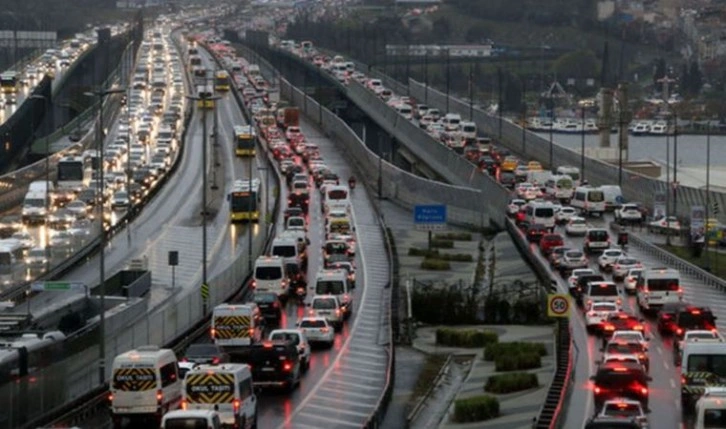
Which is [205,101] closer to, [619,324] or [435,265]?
[435,265]

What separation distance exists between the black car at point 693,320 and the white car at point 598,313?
2438 millimetres

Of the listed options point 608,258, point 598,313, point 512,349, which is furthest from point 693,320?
point 608,258

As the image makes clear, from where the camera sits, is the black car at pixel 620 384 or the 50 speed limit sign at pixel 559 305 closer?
the black car at pixel 620 384

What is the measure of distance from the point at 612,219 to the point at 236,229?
1485cm

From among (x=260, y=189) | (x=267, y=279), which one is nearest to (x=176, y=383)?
(x=267, y=279)

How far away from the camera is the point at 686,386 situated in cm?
3706

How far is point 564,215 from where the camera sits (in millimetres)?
79625

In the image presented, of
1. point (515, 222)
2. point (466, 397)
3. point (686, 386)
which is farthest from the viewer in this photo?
point (515, 222)

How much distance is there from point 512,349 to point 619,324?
3163 millimetres

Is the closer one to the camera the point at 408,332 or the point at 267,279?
the point at 408,332

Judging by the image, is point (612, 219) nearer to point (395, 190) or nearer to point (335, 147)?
point (395, 190)

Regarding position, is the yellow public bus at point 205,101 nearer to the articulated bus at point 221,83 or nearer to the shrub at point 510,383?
the articulated bus at point 221,83

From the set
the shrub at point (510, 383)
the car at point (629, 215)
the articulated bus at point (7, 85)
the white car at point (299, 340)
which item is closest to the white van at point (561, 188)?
the car at point (629, 215)

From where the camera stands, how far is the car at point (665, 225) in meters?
78.8
